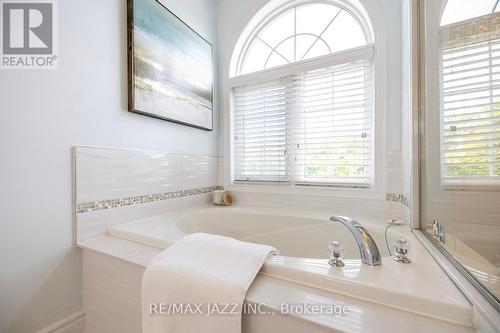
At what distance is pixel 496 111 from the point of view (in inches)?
23.8

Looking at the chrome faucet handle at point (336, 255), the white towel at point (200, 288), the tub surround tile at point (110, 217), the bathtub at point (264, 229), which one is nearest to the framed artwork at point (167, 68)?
the tub surround tile at point (110, 217)

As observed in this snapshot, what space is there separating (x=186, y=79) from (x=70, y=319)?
1614mm

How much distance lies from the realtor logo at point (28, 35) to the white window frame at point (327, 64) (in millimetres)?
1275

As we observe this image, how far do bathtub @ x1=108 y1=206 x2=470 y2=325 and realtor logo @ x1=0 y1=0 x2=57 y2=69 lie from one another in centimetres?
88

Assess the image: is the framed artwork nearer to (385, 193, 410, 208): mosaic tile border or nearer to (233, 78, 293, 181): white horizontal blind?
(233, 78, 293, 181): white horizontal blind

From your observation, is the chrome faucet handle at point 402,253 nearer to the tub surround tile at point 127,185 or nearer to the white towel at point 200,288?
the white towel at point 200,288

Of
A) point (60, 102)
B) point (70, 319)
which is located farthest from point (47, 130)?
point (70, 319)

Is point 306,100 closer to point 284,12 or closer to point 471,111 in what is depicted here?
point 284,12

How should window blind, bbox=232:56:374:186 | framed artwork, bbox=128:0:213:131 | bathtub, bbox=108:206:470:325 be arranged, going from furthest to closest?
window blind, bbox=232:56:374:186 → framed artwork, bbox=128:0:213:131 → bathtub, bbox=108:206:470:325

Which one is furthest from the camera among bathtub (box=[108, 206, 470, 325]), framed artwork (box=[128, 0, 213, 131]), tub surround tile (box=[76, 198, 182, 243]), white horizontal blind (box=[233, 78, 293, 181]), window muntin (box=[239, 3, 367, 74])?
white horizontal blind (box=[233, 78, 293, 181])

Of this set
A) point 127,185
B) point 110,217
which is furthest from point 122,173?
point 110,217

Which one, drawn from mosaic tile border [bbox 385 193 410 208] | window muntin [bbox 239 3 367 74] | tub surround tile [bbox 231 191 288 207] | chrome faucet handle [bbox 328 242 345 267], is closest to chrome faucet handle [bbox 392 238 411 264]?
chrome faucet handle [bbox 328 242 345 267]

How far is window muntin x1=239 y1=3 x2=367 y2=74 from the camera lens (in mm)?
1724

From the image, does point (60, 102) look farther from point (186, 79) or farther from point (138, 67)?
point (186, 79)
